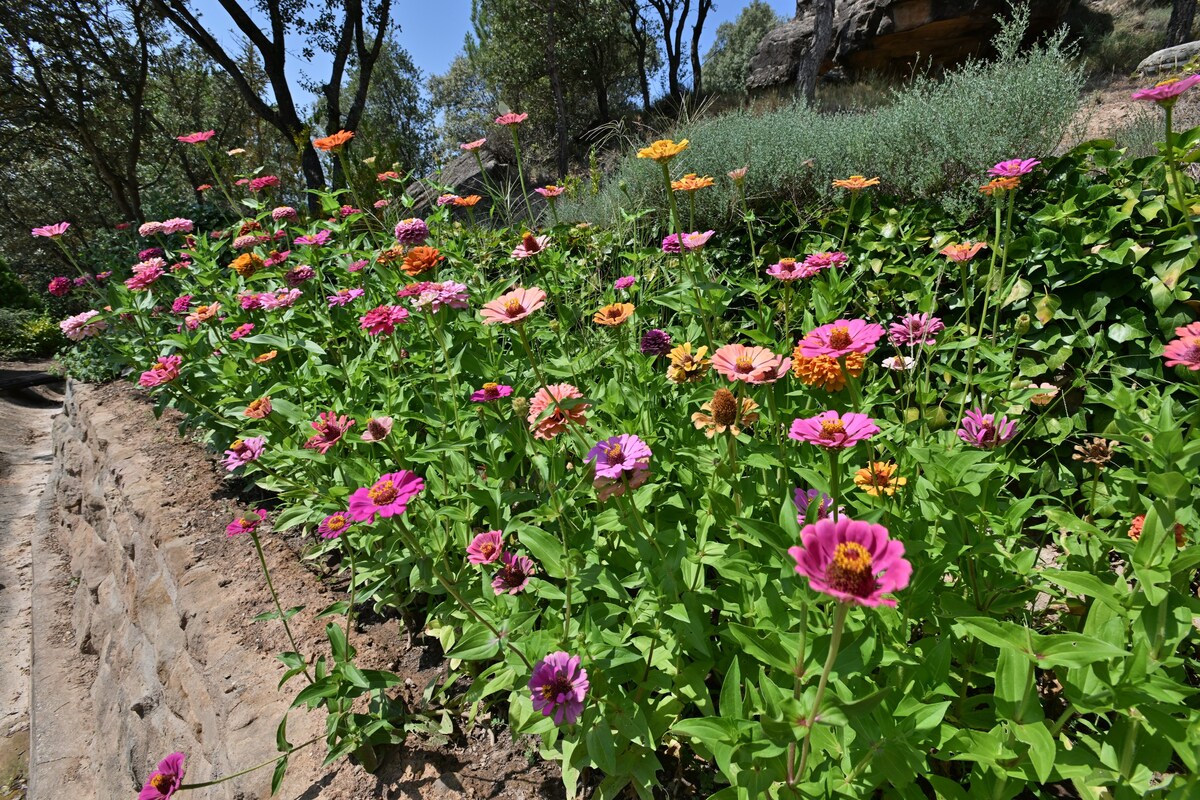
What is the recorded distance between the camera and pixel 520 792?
57.2 inches

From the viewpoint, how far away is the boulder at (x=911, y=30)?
1166cm

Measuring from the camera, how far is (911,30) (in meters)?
12.2

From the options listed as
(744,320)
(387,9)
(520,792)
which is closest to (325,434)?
(520,792)

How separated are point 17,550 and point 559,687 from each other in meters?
6.18

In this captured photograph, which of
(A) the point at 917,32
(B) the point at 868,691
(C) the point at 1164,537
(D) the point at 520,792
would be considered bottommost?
(D) the point at 520,792

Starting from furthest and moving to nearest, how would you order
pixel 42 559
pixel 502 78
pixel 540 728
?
1. pixel 502 78
2. pixel 42 559
3. pixel 540 728

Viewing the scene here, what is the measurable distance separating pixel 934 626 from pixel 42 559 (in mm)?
6301

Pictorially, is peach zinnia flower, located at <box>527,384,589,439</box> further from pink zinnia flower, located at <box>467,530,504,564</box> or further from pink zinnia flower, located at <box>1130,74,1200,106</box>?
pink zinnia flower, located at <box>1130,74,1200,106</box>

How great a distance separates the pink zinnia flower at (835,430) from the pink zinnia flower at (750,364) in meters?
0.14

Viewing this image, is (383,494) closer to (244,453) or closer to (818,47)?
(244,453)

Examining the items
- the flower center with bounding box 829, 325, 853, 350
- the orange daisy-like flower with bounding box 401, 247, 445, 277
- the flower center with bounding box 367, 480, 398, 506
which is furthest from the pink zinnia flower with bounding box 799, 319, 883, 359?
the orange daisy-like flower with bounding box 401, 247, 445, 277

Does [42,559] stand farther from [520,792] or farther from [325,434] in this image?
[520,792]

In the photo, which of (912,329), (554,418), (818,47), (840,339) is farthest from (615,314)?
(818,47)

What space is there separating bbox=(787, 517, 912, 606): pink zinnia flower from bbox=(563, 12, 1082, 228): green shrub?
2.51 m
